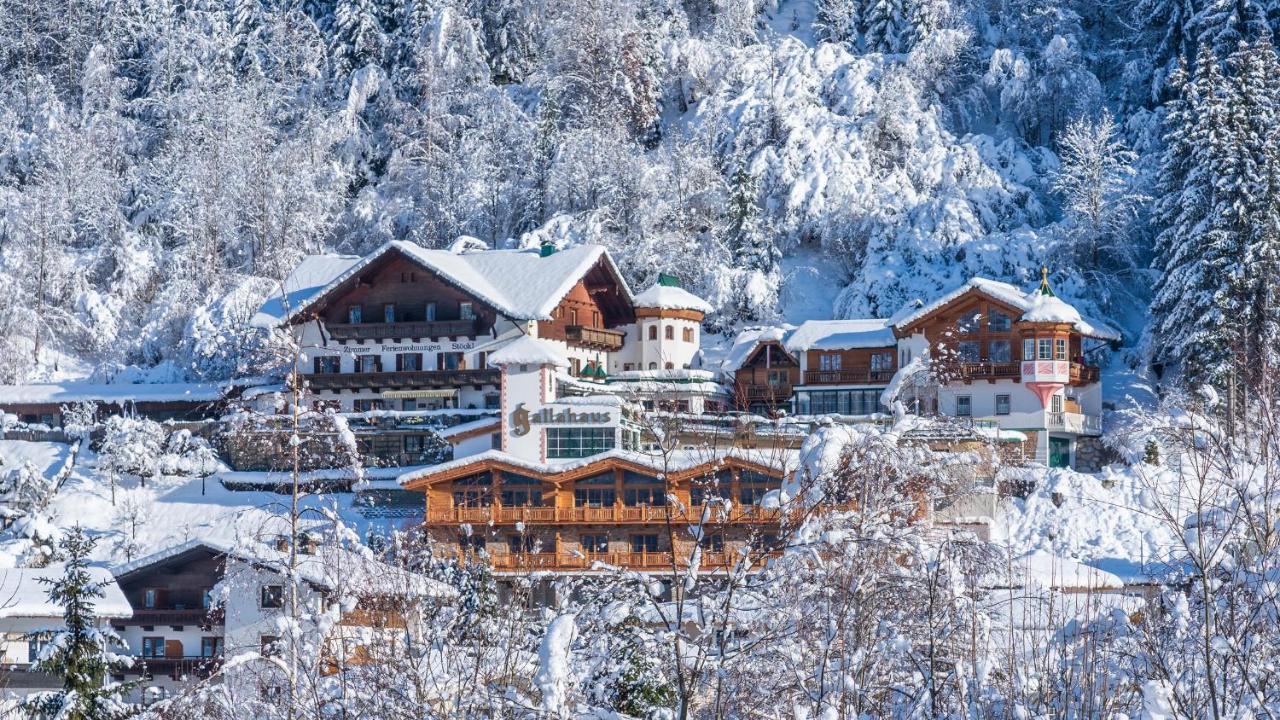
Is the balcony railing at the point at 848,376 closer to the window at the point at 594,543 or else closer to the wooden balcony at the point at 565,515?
the wooden balcony at the point at 565,515

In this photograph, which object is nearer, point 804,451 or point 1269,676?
point 1269,676

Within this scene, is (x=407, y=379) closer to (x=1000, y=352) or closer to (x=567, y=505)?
(x=567, y=505)

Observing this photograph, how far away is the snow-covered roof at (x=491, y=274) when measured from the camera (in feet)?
199

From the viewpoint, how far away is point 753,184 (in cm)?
7331

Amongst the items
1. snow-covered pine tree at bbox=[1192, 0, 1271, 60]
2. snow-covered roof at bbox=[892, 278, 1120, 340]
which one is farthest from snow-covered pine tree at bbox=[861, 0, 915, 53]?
snow-covered roof at bbox=[892, 278, 1120, 340]

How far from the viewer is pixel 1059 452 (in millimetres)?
56594

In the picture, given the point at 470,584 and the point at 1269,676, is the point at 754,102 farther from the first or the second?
the point at 1269,676

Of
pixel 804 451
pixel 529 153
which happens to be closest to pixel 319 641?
pixel 804 451

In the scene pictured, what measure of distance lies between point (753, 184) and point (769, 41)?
57.4ft

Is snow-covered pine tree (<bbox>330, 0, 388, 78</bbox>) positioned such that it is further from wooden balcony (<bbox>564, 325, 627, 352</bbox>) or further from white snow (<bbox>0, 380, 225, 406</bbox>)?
wooden balcony (<bbox>564, 325, 627, 352</bbox>)

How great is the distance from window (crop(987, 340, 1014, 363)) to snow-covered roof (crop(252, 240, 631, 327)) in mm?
14232

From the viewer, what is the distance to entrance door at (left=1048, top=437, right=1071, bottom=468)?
184 feet

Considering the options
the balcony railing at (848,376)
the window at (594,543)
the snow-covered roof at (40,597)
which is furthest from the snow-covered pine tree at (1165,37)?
the snow-covered roof at (40,597)

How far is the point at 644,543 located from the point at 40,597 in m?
15.9
